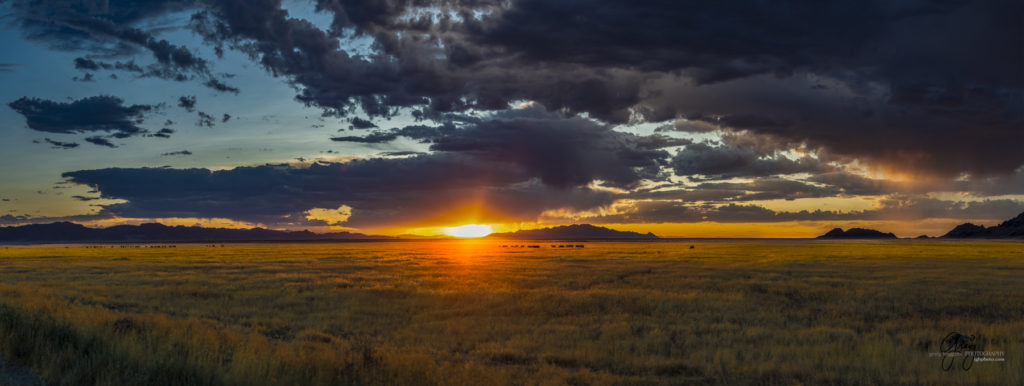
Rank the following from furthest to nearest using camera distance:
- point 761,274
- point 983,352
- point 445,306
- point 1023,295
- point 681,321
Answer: point 761,274 → point 1023,295 → point 445,306 → point 681,321 → point 983,352

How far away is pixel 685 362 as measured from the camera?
535 inches

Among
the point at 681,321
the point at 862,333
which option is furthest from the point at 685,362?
the point at 862,333

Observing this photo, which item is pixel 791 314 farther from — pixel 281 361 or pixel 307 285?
pixel 307 285

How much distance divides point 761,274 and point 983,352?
24.1 meters

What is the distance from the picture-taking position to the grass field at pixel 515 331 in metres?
11.3

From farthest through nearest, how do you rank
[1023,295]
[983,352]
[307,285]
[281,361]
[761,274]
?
[761,274], [307,285], [1023,295], [983,352], [281,361]

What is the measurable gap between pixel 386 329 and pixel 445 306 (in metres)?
5.58

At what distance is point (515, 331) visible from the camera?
58.6 feet

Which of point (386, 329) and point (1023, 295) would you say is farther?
point (1023, 295)

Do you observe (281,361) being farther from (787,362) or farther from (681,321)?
(681,321)

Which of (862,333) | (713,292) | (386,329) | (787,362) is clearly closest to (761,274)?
(713,292)

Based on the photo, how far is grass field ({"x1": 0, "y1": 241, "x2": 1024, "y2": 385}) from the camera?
11.3 m

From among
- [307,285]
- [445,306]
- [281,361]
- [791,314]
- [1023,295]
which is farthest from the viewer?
[307,285]

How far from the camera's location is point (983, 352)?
14609 millimetres
